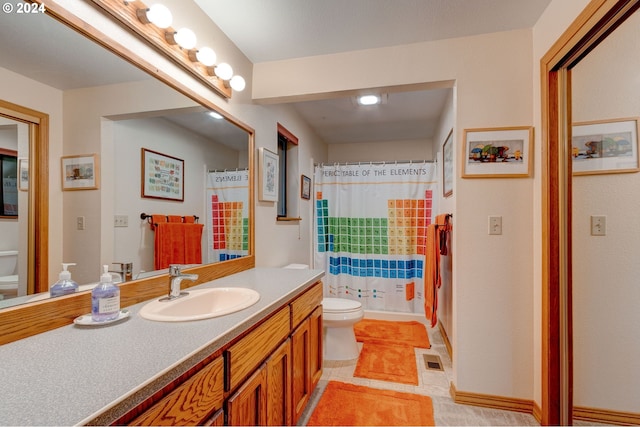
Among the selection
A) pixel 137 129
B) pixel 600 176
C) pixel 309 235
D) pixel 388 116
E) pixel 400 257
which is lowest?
pixel 400 257

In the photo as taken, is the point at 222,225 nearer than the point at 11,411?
No

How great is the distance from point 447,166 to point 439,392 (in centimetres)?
173

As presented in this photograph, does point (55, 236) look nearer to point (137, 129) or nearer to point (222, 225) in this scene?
point (137, 129)

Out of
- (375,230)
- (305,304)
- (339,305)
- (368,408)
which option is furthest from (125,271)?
(375,230)

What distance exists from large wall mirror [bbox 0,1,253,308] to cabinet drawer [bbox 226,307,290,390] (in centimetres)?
59

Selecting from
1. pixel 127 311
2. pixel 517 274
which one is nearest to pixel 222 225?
pixel 127 311

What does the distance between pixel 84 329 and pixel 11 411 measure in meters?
0.42

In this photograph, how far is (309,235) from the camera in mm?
3443

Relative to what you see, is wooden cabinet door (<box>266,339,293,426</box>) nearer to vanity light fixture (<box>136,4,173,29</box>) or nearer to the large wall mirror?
the large wall mirror

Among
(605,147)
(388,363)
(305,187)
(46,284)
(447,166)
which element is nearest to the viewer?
(46,284)

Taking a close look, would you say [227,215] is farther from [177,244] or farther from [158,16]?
[158,16]

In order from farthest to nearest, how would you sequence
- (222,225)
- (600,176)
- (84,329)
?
(222,225) < (600,176) < (84,329)

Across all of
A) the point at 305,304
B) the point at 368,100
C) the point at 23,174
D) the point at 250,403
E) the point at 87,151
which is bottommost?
the point at 250,403

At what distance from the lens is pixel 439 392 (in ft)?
6.13
